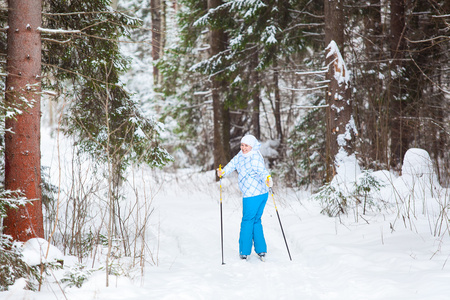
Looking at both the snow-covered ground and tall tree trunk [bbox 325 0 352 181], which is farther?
tall tree trunk [bbox 325 0 352 181]

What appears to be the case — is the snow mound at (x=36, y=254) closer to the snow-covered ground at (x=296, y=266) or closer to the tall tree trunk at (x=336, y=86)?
the snow-covered ground at (x=296, y=266)

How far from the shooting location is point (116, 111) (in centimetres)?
619

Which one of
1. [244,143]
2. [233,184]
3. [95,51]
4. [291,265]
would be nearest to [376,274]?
[291,265]

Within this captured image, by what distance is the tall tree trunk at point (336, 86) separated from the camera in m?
7.82

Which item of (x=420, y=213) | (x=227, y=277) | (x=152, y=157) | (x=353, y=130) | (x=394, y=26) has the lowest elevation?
(x=227, y=277)

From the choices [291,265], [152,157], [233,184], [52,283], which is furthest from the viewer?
[233,184]

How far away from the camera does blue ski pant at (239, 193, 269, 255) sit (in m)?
5.56

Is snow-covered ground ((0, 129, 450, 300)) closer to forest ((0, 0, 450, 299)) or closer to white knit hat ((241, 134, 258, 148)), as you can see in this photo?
forest ((0, 0, 450, 299))

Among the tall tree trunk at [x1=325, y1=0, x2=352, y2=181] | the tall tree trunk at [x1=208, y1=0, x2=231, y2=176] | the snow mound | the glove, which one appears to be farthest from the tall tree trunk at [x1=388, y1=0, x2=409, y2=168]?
the snow mound

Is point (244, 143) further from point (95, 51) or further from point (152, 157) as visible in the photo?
point (95, 51)

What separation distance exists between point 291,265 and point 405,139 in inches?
278

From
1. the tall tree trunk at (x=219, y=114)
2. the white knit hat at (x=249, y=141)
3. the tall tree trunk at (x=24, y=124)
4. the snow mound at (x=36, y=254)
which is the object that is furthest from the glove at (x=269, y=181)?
the tall tree trunk at (x=219, y=114)

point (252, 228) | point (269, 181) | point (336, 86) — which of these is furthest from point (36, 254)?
point (336, 86)

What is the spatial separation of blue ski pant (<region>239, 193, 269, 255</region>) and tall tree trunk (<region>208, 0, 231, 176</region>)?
7669 millimetres
